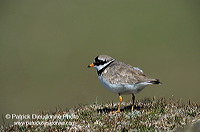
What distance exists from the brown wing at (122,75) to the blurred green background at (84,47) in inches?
381

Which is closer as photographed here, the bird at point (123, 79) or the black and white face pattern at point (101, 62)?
the bird at point (123, 79)

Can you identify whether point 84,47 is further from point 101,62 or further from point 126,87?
point 126,87

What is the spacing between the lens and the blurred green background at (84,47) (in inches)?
1374

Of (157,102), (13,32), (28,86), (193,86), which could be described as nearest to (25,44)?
(13,32)

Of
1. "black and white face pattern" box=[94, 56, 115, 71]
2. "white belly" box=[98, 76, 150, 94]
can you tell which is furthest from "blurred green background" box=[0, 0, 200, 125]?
"white belly" box=[98, 76, 150, 94]

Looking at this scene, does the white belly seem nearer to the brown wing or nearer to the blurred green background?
the brown wing

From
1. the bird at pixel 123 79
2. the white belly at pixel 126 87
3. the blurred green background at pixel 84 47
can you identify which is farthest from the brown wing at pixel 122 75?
the blurred green background at pixel 84 47

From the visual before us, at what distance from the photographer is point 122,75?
1278 cm

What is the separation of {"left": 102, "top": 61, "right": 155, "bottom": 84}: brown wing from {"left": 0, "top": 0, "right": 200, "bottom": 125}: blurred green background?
9.68m

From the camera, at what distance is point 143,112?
476 inches

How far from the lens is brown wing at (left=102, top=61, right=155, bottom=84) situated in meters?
12.5

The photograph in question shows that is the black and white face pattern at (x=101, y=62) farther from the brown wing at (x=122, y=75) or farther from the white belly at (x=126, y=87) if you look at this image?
the white belly at (x=126, y=87)

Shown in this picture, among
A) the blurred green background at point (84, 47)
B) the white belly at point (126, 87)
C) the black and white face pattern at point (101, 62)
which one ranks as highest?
the blurred green background at point (84, 47)

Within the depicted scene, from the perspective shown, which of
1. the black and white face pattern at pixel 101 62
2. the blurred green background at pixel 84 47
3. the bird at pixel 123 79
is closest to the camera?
the bird at pixel 123 79
